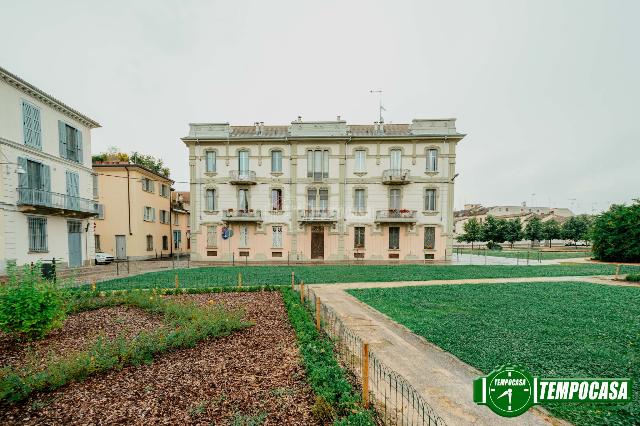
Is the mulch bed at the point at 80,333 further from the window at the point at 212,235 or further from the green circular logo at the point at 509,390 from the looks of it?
the window at the point at 212,235

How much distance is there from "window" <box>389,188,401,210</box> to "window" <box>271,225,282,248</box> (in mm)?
10630

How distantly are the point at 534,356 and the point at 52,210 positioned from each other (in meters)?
26.2

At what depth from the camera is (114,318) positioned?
873cm

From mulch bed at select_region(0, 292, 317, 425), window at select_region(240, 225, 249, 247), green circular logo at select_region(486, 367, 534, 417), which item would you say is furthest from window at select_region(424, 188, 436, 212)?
green circular logo at select_region(486, 367, 534, 417)

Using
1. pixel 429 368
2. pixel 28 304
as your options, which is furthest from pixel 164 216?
pixel 429 368

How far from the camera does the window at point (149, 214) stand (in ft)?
92.8

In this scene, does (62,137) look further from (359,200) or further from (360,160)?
(359,200)

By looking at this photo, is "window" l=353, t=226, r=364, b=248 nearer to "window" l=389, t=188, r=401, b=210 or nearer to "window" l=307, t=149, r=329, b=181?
"window" l=389, t=188, r=401, b=210

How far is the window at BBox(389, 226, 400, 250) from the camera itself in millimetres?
26109

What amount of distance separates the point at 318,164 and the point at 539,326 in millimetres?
20630

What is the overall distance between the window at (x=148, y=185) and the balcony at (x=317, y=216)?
52.5ft

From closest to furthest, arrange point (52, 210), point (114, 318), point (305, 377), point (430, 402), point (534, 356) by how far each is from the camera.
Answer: point (430, 402), point (305, 377), point (534, 356), point (114, 318), point (52, 210)

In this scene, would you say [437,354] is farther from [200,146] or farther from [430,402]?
[200,146]

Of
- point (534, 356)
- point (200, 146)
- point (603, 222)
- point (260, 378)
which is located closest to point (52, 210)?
point (200, 146)
